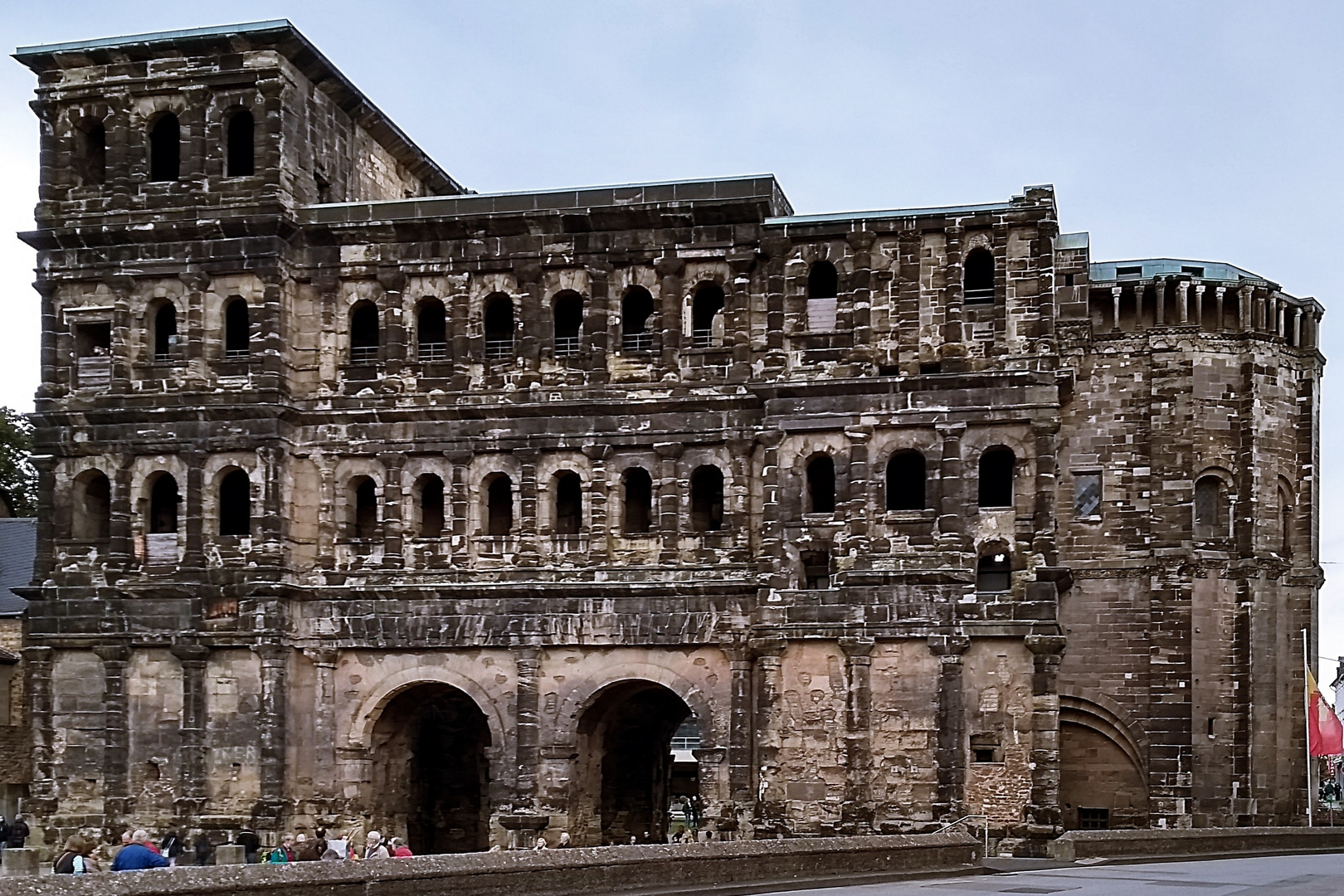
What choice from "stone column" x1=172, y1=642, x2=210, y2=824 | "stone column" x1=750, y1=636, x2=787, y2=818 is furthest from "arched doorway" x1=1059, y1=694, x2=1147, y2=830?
"stone column" x1=172, y1=642, x2=210, y2=824

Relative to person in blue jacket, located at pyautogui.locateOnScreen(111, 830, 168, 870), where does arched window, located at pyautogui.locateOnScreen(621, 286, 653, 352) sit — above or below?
above

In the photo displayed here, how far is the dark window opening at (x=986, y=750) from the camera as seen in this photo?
126 feet

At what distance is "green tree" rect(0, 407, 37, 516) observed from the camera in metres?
66.9

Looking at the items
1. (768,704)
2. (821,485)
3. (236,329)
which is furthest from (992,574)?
(236,329)

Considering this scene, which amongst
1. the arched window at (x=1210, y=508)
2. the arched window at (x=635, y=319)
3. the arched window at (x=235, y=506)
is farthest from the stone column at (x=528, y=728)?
the arched window at (x=1210, y=508)

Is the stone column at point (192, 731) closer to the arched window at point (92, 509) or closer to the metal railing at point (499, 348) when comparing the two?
the arched window at point (92, 509)

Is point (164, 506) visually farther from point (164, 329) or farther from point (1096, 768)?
point (1096, 768)

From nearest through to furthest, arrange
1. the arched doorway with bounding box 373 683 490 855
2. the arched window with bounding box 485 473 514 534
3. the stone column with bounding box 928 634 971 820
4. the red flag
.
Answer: the stone column with bounding box 928 634 971 820 → the arched window with bounding box 485 473 514 534 → the red flag → the arched doorway with bounding box 373 683 490 855

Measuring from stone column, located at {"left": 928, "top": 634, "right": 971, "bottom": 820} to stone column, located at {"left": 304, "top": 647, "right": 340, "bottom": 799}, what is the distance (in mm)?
13848

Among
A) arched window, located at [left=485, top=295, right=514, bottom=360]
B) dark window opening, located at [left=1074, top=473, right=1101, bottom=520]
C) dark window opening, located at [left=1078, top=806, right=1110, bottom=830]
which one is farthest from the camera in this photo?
dark window opening, located at [left=1074, top=473, right=1101, bottom=520]

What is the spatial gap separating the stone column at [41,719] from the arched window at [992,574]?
2139 centimetres

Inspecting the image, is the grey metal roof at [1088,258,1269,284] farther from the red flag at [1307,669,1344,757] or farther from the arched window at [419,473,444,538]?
the arched window at [419,473,444,538]

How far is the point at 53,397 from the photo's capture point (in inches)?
1703

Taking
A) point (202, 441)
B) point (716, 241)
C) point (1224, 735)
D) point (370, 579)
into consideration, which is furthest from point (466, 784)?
point (1224, 735)
